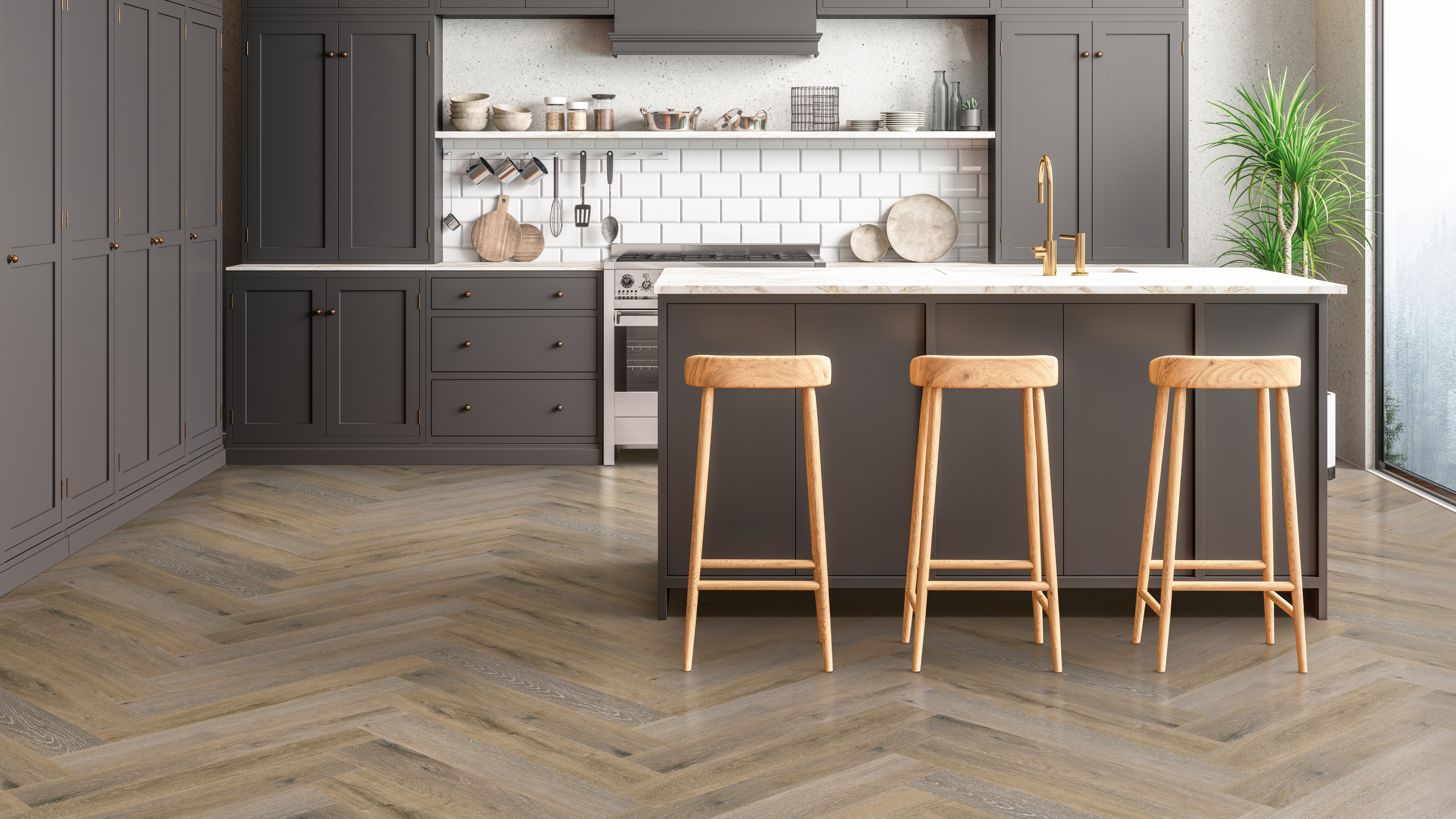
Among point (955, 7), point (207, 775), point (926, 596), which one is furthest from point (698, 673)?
point (955, 7)

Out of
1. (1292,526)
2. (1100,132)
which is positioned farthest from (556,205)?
(1292,526)

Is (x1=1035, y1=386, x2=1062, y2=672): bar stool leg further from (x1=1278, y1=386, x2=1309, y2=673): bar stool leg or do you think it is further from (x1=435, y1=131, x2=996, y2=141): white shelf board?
(x1=435, y1=131, x2=996, y2=141): white shelf board

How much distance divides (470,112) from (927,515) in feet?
12.5

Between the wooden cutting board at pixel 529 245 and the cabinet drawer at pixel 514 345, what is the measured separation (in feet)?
2.00

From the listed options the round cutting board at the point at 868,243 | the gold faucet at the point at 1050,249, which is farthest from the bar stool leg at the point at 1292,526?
the round cutting board at the point at 868,243

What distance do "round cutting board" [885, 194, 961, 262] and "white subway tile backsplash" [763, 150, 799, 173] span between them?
0.56m

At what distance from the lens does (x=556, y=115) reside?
6117 mm

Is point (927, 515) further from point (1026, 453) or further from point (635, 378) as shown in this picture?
point (635, 378)

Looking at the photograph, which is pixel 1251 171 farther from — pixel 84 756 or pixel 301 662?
pixel 84 756

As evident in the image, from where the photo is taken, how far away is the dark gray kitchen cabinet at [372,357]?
5.83 m

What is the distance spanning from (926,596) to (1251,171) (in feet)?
13.4

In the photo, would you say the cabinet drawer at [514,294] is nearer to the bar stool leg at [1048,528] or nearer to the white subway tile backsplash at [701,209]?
the white subway tile backsplash at [701,209]

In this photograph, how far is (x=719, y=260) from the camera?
6.00m

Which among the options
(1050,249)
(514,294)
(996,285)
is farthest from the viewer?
(514,294)
